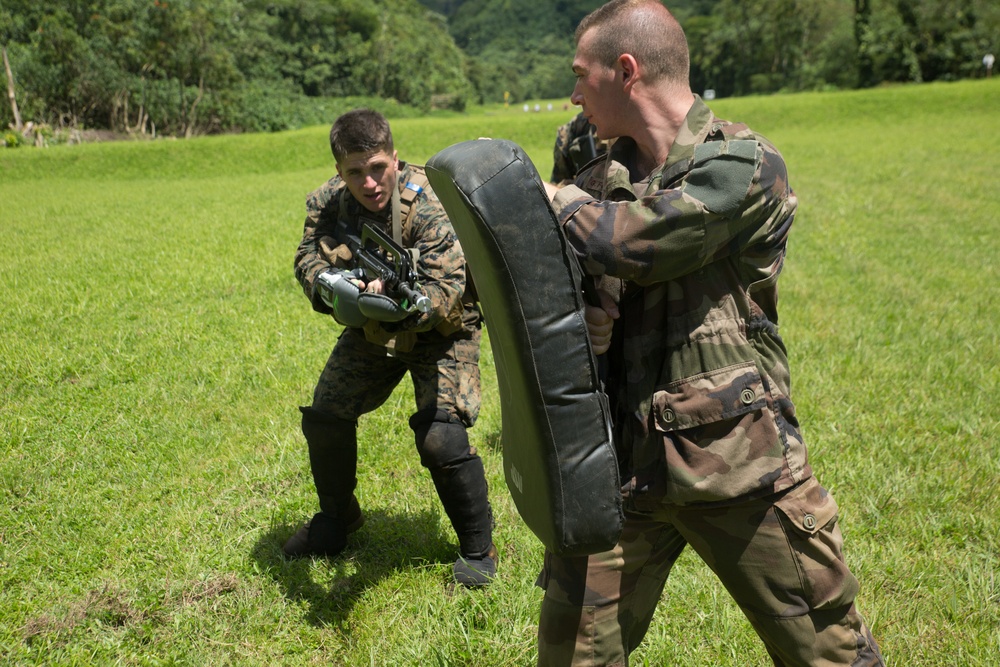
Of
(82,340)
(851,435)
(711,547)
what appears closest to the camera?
(711,547)

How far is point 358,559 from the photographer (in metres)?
3.76

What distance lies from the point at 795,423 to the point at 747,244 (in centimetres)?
54

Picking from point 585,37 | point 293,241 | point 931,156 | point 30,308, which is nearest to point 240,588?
point 585,37

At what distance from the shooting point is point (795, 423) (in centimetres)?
214

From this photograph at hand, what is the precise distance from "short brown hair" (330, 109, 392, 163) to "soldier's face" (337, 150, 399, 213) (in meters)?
0.03

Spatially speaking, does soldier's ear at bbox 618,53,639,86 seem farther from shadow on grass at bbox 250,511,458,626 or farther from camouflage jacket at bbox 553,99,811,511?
shadow on grass at bbox 250,511,458,626

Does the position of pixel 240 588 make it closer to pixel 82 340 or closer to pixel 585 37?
pixel 585 37

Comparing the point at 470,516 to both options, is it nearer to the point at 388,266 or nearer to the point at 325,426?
the point at 325,426

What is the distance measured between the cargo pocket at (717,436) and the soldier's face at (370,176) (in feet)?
6.06

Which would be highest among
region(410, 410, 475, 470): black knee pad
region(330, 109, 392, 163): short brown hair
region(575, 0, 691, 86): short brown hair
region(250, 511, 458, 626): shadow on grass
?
region(575, 0, 691, 86): short brown hair

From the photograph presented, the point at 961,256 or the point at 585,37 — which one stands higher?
the point at 585,37

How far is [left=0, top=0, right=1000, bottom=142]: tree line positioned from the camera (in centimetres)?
3453

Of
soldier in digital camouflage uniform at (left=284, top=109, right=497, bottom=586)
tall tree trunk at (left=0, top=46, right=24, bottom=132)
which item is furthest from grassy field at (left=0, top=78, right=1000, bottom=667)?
tall tree trunk at (left=0, top=46, right=24, bottom=132)

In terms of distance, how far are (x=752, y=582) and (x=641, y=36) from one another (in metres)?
1.40
